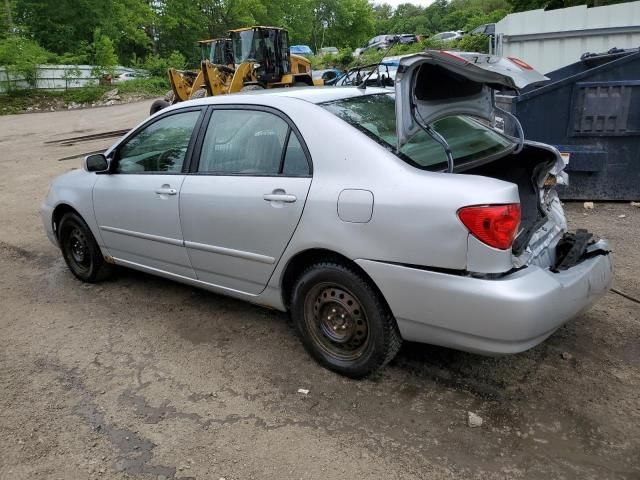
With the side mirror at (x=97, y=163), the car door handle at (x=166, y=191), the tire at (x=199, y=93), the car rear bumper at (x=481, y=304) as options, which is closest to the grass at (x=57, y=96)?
the tire at (x=199, y=93)

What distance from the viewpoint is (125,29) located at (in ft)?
147

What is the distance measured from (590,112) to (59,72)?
3067 cm

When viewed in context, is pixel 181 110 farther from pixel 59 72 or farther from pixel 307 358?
pixel 59 72

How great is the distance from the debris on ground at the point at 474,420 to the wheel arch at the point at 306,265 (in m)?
0.69

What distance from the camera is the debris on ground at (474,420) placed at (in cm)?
269

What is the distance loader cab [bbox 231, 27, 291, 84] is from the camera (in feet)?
50.9

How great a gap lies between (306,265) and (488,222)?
3.65ft

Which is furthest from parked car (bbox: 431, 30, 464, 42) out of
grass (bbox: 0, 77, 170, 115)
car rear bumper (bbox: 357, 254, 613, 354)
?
car rear bumper (bbox: 357, 254, 613, 354)

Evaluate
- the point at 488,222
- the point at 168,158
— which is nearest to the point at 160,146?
the point at 168,158

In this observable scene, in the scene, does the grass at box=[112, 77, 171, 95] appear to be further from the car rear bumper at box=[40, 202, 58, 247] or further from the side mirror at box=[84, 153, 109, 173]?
the side mirror at box=[84, 153, 109, 173]

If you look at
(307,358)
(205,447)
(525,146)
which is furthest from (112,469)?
(525,146)

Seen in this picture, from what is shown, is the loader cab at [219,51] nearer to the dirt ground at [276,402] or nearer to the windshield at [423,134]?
the dirt ground at [276,402]

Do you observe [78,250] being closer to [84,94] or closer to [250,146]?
[250,146]

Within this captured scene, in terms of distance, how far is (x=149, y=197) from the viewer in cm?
390
